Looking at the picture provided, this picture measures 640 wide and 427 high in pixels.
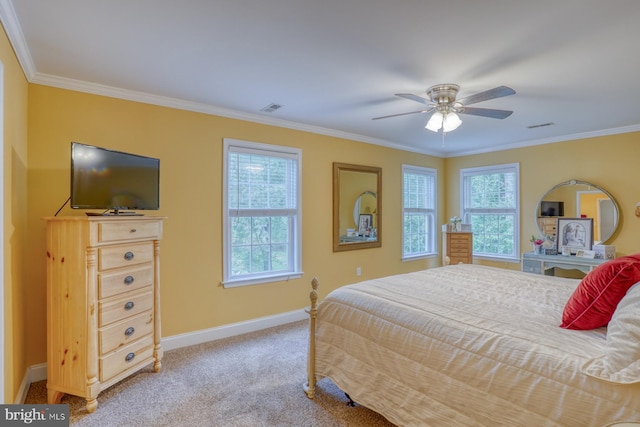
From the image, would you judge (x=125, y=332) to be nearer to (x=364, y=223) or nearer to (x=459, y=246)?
(x=364, y=223)

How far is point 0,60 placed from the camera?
67.8 inches

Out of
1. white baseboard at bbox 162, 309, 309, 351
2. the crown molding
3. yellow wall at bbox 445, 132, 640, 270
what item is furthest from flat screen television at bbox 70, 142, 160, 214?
yellow wall at bbox 445, 132, 640, 270

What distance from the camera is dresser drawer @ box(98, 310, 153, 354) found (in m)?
2.25

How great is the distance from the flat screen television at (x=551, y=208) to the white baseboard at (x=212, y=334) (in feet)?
12.2

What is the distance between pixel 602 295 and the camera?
1594 mm

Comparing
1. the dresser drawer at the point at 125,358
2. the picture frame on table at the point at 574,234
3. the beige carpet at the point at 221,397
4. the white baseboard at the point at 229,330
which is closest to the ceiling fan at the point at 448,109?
the beige carpet at the point at 221,397

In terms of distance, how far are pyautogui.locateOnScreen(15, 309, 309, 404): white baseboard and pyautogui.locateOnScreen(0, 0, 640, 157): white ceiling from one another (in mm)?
2263

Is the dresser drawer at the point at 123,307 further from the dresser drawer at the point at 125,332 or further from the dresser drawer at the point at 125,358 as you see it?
the dresser drawer at the point at 125,358

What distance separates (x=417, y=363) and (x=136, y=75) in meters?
2.85

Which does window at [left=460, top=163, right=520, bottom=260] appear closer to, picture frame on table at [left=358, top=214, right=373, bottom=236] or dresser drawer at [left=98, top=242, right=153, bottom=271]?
picture frame on table at [left=358, top=214, right=373, bottom=236]

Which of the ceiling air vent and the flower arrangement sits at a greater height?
the ceiling air vent

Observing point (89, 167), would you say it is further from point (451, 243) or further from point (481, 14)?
point (451, 243)

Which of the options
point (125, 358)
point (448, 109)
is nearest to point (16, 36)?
point (125, 358)

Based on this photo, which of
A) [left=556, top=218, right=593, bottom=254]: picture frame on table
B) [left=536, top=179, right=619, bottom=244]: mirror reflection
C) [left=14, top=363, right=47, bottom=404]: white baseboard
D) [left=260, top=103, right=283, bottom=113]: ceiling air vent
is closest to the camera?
[left=14, top=363, right=47, bottom=404]: white baseboard
